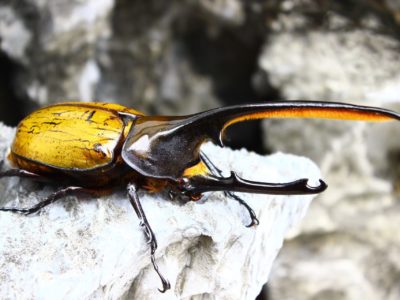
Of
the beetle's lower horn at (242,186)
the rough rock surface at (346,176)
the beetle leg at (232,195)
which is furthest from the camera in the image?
the rough rock surface at (346,176)

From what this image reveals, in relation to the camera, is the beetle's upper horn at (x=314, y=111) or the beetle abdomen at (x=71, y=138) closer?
the beetle's upper horn at (x=314, y=111)

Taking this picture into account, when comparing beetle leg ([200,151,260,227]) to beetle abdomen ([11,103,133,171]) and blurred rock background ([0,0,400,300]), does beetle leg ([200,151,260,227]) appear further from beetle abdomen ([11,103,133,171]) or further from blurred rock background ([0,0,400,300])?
blurred rock background ([0,0,400,300])

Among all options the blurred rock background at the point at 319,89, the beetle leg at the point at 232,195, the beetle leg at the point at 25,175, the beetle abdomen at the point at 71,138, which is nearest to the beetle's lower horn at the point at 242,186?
the beetle leg at the point at 232,195

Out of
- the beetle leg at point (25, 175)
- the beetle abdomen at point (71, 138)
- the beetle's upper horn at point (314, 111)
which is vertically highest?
the beetle's upper horn at point (314, 111)

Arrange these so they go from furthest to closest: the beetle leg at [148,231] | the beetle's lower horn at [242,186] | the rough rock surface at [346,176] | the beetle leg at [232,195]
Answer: the rough rock surface at [346,176], the beetle leg at [232,195], the beetle leg at [148,231], the beetle's lower horn at [242,186]

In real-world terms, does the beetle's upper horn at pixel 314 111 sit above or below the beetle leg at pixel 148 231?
above

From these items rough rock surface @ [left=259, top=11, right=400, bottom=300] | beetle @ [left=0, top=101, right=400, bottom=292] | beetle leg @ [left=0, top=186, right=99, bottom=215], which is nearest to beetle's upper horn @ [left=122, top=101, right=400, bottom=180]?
beetle @ [left=0, top=101, right=400, bottom=292]

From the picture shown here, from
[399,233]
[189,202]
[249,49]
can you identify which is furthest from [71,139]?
[249,49]

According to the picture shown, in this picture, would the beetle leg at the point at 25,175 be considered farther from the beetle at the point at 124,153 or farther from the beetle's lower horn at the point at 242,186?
the beetle's lower horn at the point at 242,186
